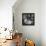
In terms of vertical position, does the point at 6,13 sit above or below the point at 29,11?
below

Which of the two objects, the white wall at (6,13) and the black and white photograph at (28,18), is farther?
the black and white photograph at (28,18)

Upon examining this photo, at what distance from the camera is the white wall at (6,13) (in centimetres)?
459

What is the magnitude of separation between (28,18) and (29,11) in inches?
14.3

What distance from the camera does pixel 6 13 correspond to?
4.65 metres

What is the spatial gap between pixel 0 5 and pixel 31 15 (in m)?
1.93

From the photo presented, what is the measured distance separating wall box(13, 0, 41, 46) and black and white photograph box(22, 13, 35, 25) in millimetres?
154

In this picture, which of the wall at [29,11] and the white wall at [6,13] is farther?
the wall at [29,11]

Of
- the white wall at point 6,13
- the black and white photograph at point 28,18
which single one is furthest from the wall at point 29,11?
the white wall at point 6,13

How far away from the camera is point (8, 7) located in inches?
181

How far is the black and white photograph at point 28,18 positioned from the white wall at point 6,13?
1.44 m

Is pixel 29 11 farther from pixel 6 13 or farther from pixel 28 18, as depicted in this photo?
pixel 6 13

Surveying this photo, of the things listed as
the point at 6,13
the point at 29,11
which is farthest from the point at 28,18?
the point at 6,13

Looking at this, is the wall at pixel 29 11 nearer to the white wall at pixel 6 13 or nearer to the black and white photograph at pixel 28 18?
the black and white photograph at pixel 28 18

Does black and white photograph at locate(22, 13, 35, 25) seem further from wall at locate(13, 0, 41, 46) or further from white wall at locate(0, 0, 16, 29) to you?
white wall at locate(0, 0, 16, 29)
